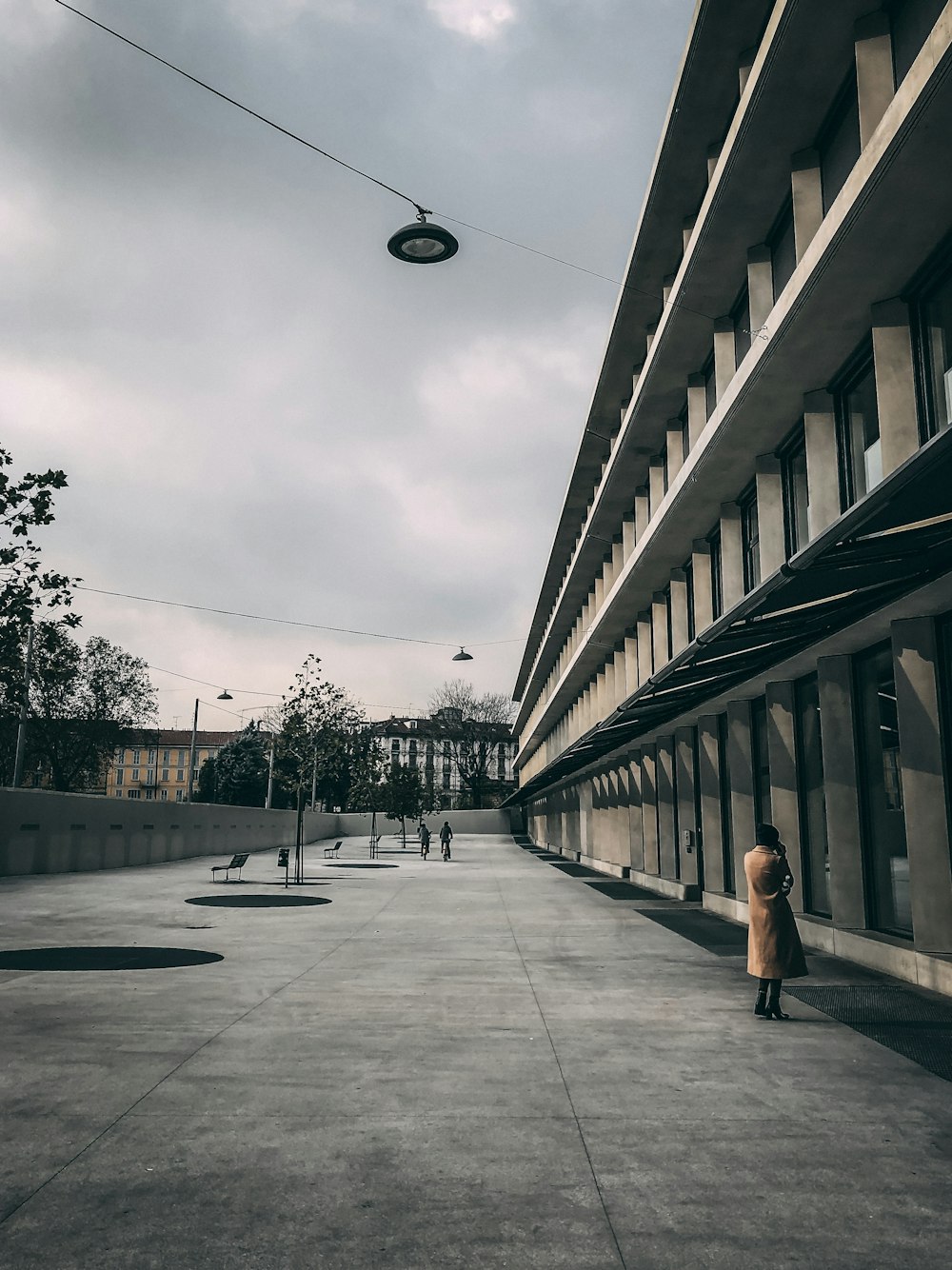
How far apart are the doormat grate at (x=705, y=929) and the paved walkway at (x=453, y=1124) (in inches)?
84.3

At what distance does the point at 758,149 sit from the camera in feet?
38.8

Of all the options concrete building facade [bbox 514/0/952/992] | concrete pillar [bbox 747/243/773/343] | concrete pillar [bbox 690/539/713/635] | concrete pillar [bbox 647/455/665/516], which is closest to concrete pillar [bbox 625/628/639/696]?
concrete building facade [bbox 514/0/952/992]

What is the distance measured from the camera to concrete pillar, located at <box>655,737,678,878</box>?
2369 cm

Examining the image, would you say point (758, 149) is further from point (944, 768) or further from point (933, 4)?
point (944, 768)

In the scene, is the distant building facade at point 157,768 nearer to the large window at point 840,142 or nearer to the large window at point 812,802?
the large window at point 812,802

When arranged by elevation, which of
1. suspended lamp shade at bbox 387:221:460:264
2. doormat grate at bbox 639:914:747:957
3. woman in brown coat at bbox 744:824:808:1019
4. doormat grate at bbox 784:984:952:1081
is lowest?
doormat grate at bbox 784:984:952:1081

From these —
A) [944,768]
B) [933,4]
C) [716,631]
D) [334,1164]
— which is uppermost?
[933,4]

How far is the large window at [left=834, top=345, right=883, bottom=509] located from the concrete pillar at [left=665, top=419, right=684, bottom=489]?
6449 mm

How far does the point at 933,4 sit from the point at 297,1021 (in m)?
10.4

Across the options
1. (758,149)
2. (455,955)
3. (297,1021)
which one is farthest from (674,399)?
(297,1021)

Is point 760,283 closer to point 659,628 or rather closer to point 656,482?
point 656,482

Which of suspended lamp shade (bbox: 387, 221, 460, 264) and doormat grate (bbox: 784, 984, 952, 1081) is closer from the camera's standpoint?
doormat grate (bbox: 784, 984, 952, 1081)

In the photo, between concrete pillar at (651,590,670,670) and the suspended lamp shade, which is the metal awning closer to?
the suspended lamp shade

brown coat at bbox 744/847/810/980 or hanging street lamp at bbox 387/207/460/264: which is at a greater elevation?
hanging street lamp at bbox 387/207/460/264
